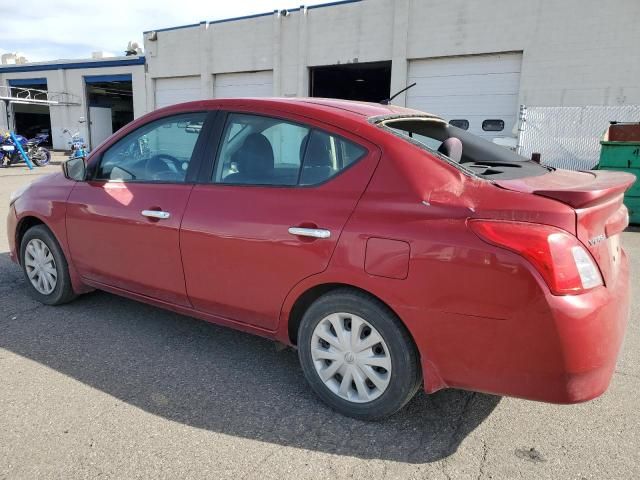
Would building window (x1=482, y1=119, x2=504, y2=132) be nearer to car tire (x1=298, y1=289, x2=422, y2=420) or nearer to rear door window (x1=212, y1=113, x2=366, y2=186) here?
rear door window (x1=212, y1=113, x2=366, y2=186)

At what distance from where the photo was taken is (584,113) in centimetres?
1036

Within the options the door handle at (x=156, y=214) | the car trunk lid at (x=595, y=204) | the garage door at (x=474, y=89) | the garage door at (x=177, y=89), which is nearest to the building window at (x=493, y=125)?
the garage door at (x=474, y=89)

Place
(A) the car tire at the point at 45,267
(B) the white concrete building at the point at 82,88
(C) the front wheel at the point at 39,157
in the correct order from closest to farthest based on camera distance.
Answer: (A) the car tire at the point at 45,267 < (C) the front wheel at the point at 39,157 < (B) the white concrete building at the point at 82,88

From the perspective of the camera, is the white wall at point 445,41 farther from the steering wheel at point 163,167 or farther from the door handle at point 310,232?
the door handle at point 310,232

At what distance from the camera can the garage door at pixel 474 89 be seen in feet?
43.5

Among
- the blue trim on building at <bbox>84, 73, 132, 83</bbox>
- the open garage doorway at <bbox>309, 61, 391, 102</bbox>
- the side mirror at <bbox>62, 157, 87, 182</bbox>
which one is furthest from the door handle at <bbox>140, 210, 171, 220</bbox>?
the blue trim on building at <bbox>84, 73, 132, 83</bbox>

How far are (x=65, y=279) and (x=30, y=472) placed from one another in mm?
2076

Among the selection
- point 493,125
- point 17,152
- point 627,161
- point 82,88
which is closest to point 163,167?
point 627,161

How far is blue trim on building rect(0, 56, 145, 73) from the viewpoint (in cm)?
2142

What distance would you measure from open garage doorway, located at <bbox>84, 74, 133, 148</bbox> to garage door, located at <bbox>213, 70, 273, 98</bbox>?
5652mm

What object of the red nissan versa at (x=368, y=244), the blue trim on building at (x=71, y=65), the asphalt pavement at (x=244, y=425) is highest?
the blue trim on building at (x=71, y=65)

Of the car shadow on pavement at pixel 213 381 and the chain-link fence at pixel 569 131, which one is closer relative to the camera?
the car shadow on pavement at pixel 213 381

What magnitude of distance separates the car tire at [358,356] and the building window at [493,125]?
12313 millimetres

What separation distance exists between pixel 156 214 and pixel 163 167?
394 mm
